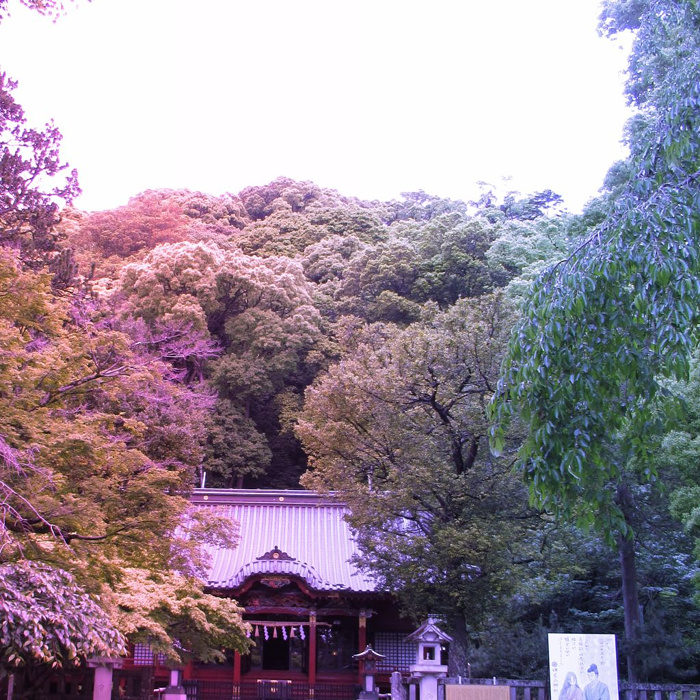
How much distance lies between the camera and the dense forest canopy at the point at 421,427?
5.21 metres

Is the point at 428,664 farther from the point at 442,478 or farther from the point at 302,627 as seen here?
the point at 302,627

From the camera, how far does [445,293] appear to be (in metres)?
29.8

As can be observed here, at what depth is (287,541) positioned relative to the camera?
68.7ft

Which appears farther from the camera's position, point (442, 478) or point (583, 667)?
point (442, 478)

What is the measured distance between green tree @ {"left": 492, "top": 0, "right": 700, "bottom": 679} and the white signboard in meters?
2.78

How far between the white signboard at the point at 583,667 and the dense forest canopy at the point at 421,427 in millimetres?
2126

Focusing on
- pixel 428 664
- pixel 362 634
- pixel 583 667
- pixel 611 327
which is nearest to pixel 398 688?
pixel 428 664

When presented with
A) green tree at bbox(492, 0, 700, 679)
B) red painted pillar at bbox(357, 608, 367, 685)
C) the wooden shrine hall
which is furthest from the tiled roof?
green tree at bbox(492, 0, 700, 679)

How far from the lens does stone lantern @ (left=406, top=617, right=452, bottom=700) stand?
8.88 meters

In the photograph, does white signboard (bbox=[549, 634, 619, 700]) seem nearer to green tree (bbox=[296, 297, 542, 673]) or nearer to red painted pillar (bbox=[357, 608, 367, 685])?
green tree (bbox=[296, 297, 542, 673])

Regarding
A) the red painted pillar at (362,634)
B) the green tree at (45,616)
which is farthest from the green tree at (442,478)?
the green tree at (45,616)

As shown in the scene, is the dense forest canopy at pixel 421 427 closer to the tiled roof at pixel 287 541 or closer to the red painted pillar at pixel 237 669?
the tiled roof at pixel 287 541

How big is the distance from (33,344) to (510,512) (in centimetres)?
896

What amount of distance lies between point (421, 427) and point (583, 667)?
25.1 ft
